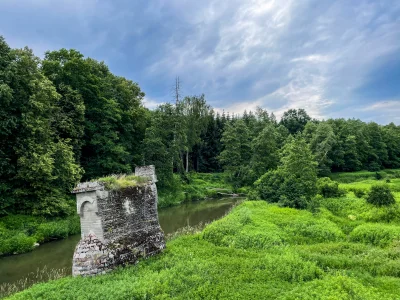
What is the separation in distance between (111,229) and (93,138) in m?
21.9

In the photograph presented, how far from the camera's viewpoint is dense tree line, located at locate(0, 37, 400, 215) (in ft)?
68.1

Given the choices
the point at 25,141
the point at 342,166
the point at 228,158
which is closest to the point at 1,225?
the point at 25,141

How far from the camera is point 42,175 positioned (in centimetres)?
2102

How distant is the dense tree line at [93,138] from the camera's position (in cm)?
2077

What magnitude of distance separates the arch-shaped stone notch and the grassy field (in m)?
0.55

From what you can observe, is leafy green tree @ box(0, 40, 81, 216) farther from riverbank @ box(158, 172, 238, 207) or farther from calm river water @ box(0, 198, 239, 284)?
riverbank @ box(158, 172, 238, 207)

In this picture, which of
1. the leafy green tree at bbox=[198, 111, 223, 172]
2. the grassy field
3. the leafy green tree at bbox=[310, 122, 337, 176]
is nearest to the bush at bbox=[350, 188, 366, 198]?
the grassy field

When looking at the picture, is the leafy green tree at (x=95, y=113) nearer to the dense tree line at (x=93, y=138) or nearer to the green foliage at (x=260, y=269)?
the dense tree line at (x=93, y=138)

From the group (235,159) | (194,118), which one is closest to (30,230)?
(235,159)

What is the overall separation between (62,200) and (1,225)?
4.67 meters

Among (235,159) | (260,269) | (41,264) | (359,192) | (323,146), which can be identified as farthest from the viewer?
(323,146)

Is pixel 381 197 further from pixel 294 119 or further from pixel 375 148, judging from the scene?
pixel 294 119

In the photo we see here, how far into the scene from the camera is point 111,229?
34.7 ft

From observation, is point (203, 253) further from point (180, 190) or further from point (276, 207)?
point (180, 190)
